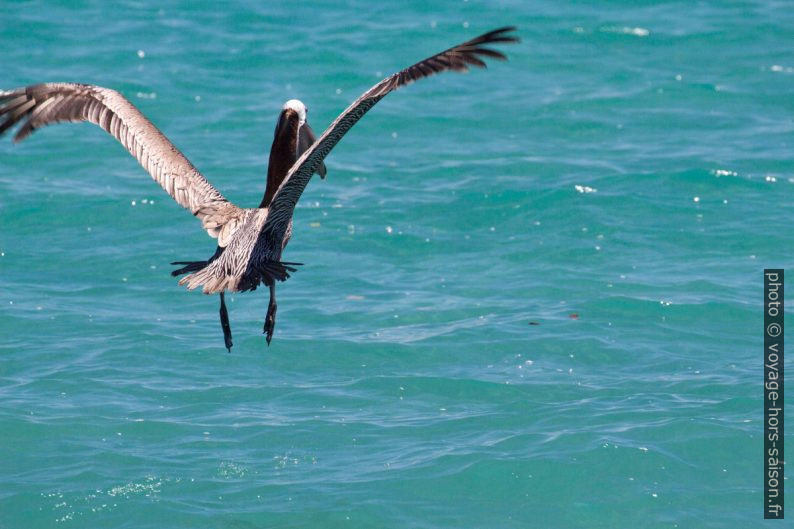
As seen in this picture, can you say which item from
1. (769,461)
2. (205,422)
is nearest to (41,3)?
(205,422)

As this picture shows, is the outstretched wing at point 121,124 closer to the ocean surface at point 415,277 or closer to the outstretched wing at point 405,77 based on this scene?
the outstretched wing at point 405,77

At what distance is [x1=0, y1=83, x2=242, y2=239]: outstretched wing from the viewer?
874 centimetres

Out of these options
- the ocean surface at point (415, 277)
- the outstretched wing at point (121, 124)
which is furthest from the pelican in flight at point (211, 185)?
the ocean surface at point (415, 277)

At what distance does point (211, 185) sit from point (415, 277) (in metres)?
3.13

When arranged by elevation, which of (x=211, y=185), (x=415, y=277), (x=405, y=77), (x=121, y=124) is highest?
(x=405, y=77)

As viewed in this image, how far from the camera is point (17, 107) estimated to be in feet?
29.0

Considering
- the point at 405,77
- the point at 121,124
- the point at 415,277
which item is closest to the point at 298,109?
the point at 121,124

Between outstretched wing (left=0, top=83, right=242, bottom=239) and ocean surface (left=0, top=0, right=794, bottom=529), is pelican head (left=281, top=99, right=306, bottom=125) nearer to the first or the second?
outstretched wing (left=0, top=83, right=242, bottom=239)

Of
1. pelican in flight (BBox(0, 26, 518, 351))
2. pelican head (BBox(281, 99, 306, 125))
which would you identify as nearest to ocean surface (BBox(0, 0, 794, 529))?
pelican in flight (BBox(0, 26, 518, 351))

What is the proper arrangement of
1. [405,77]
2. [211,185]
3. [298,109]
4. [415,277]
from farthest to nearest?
[415,277] → [211,185] → [298,109] → [405,77]

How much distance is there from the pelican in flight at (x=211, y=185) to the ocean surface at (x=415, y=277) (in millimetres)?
1210

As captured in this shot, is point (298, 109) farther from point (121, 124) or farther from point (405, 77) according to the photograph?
point (405, 77)

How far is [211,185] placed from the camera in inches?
353

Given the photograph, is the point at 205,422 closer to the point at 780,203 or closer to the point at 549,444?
the point at 549,444
